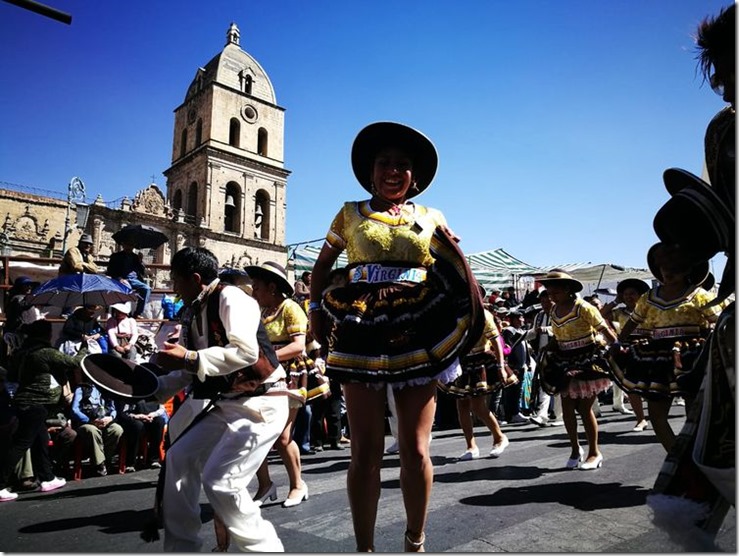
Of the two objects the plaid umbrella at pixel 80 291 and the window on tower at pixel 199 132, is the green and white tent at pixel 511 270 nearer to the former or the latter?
the plaid umbrella at pixel 80 291

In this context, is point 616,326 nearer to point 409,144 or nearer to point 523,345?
point 523,345

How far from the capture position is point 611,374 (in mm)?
5758

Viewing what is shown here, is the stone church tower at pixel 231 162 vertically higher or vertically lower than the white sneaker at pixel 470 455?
higher

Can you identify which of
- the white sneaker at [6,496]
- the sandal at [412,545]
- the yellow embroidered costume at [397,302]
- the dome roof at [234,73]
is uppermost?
the dome roof at [234,73]

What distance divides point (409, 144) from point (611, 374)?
12.8ft

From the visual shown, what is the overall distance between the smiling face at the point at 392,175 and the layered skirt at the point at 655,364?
11.4 feet

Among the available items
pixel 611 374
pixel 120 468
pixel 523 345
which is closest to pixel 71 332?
pixel 120 468

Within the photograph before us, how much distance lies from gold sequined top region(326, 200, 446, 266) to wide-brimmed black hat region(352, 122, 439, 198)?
287 mm

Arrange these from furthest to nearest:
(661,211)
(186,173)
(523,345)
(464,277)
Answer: (186,173) < (523,345) < (464,277) < (661,211)

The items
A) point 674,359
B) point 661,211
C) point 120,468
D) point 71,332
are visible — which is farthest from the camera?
point 71,332

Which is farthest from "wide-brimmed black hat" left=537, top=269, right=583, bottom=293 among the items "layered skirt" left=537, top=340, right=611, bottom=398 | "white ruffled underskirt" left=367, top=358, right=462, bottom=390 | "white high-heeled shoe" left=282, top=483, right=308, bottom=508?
"white ruffled underskirt" left=367, top=358, right=462, bottom=390

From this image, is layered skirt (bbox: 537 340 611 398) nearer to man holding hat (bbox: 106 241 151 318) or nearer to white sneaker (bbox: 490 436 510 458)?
A: white sneaker (bbox: 490 436 510 458)

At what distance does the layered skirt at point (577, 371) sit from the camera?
5855mm

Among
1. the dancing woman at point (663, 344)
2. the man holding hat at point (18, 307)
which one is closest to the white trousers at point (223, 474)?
the dancing woman at point (663, 344)
